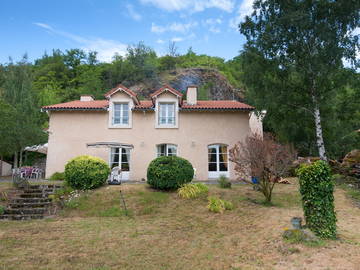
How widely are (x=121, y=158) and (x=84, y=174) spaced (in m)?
5.00

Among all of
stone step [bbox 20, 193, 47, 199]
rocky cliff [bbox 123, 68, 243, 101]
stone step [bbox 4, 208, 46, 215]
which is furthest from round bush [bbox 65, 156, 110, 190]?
rocky cliff [bbox 123, 68, 243, 101]

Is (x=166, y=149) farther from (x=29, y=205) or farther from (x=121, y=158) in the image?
(x=29, y=205)

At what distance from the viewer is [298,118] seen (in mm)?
16766

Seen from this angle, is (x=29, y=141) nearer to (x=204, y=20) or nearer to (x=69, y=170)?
(x=69, y=170)

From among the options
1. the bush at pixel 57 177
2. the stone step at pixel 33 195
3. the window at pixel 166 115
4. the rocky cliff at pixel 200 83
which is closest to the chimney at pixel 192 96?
the window at pixel 166 115

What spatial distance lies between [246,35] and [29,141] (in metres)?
20.3

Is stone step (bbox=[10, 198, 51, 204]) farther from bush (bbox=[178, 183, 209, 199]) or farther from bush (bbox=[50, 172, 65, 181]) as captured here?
bush (bbox=[178, 183, 209, 199])

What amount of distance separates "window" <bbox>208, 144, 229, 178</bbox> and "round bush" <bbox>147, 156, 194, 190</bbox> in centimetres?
518

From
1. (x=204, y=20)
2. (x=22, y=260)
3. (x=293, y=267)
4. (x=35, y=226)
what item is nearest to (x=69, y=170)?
(x=35, y=226)

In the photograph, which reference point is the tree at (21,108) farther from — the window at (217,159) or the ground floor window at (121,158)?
the window at (217,159)

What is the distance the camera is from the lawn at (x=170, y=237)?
219 inches

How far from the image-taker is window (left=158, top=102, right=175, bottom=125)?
59.0 ft

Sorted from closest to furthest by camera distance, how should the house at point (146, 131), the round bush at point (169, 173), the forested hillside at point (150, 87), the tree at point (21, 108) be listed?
the round bush at point (169, 173), the forested hillside at point (150, 87), the house at point (146, 131), the tree at point (21, 108)

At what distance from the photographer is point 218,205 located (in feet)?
33.7
